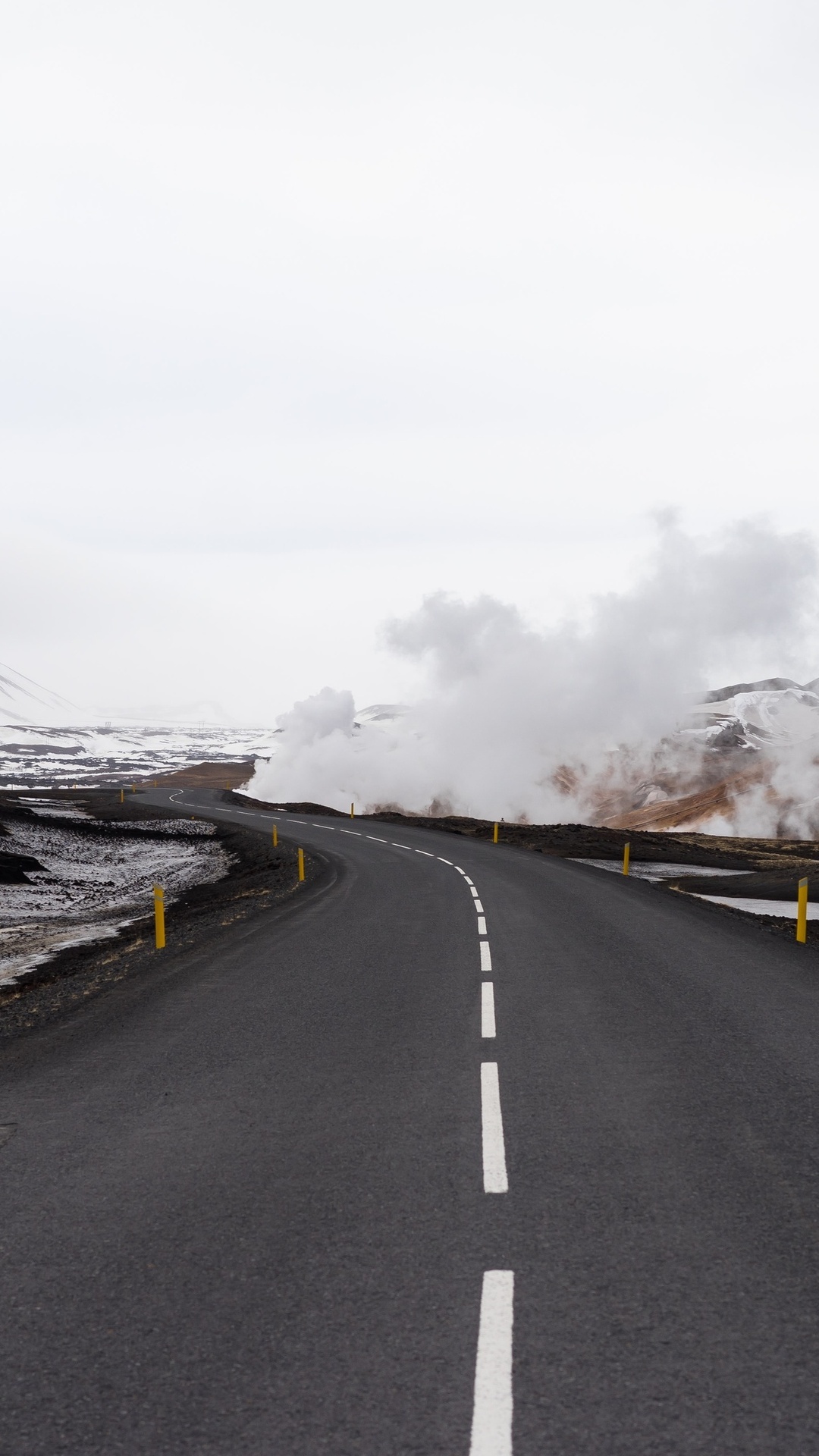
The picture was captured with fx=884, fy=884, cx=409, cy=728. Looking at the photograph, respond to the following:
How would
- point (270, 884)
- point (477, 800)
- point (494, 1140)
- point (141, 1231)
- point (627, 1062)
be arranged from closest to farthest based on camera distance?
→ point (141, 1231) → point (494, 1140) → point (627, 1062) → point (270, 884) → point (477, 800)

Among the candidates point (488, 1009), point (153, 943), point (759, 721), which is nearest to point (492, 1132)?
point (488, 1009)

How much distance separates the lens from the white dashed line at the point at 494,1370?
3.00 meters

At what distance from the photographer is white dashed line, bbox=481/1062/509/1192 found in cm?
503

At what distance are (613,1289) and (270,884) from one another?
69.1 ft

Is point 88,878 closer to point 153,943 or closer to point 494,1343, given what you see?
point 153,943

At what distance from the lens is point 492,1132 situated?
576cm

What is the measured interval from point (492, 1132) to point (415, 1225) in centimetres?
135

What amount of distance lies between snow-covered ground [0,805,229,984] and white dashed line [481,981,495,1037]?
8593 mm

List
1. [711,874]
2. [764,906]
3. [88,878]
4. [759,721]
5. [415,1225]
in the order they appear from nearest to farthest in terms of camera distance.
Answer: [415,1225], [764,906], [711,874], [88,878], [759,721]

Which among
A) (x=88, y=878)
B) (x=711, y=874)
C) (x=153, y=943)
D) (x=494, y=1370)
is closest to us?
(x=494, y=1370)

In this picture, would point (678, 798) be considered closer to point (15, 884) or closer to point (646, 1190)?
point (15, 884)

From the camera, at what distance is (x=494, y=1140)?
562cm

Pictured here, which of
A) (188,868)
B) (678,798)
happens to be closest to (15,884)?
(188,868)

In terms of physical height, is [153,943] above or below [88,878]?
above
